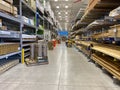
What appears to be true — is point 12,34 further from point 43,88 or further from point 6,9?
point 43,88

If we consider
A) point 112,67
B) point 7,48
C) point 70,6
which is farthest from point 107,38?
point 70,6

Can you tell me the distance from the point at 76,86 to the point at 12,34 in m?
2.29

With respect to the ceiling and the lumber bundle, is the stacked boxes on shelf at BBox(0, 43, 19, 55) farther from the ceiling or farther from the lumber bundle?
the ceiling

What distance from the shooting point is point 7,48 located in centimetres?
364

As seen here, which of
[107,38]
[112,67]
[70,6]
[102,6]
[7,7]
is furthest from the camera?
[70,6]

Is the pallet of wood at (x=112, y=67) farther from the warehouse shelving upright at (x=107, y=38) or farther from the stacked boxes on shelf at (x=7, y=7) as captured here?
the stacked boxes on shelf at (x=7, y=7)

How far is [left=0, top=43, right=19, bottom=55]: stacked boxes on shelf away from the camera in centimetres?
332

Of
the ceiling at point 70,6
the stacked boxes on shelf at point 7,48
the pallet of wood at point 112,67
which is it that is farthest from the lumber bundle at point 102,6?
the ceiling at point 70,6

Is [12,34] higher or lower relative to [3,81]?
higher

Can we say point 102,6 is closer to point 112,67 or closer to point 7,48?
point 112,67

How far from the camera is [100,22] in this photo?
4031 mm

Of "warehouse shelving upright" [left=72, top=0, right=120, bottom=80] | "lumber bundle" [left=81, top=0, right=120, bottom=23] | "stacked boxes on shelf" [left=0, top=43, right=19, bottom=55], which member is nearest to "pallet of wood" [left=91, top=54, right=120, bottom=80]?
"warehouse shelving upright" [left=72, top=0, right=120, bottom=80]

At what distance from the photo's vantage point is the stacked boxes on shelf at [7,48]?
332cm

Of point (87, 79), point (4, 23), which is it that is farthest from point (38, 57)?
→ point (87, 79)
